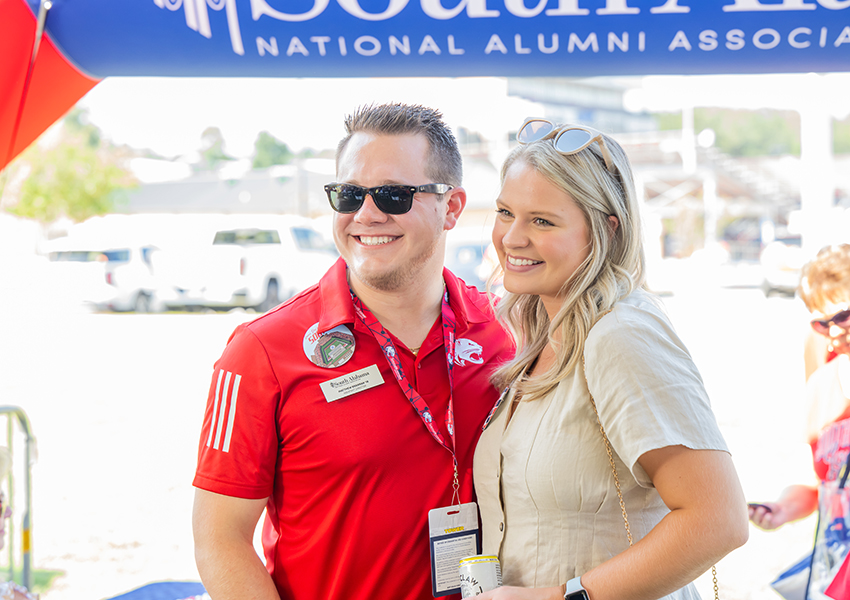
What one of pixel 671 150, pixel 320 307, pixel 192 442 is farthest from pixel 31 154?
pixel 320 307

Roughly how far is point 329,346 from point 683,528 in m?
1.02

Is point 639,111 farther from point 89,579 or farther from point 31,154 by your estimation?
point 89,579

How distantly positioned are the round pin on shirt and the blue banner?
1.42 m

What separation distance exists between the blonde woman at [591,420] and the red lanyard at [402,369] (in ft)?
0.41

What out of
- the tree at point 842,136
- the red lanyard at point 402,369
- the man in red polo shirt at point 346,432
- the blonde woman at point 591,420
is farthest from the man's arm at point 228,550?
the tree at point 842,136

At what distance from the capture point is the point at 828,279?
3.34 meters

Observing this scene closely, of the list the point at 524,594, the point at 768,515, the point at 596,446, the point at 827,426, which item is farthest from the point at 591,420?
the point at 827,426

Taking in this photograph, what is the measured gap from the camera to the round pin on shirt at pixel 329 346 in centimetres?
202

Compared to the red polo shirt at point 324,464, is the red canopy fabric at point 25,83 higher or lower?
higher

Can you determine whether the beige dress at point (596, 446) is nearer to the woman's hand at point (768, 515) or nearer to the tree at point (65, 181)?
the woman's hand at point (768, 515)

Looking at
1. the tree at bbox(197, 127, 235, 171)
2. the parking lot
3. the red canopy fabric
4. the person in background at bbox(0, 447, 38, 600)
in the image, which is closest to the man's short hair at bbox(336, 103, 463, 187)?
the red canopy fabric

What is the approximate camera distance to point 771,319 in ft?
47.9

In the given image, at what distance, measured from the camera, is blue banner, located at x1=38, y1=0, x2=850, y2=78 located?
2799mm

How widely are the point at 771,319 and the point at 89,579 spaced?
13.5 metres
